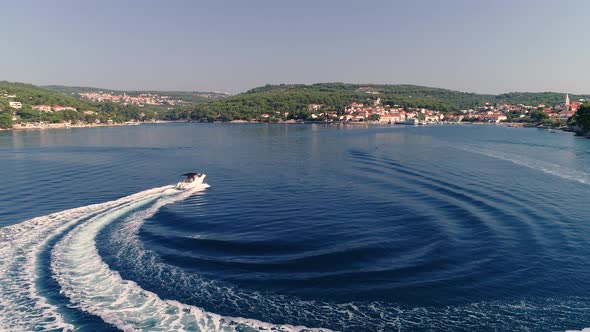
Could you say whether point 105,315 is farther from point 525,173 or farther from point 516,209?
point 525,173

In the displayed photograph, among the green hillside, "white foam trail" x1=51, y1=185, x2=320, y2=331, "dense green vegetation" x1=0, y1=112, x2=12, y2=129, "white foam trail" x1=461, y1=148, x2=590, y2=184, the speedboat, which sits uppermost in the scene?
the green hillside

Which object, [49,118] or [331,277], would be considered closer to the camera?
[331,277]

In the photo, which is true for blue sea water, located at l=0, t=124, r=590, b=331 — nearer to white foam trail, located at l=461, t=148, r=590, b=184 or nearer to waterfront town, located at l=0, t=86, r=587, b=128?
white foam trail, located at l=461, t=148, r=590, b=184

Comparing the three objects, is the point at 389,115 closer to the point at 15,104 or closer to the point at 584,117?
the point at 584,117

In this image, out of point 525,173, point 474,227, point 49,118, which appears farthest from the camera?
point 49,118

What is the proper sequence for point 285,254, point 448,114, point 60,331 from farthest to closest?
point 448,114, point 285,254, point 60,331

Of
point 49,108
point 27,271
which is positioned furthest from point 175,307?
point 49,108

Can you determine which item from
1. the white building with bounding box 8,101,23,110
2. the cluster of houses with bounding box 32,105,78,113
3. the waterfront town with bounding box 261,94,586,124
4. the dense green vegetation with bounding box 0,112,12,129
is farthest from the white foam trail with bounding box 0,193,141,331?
the waterfront town with bounding box 261,94,586,124

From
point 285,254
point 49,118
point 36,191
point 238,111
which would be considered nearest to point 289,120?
point 238,111
